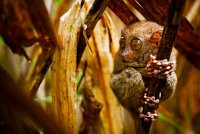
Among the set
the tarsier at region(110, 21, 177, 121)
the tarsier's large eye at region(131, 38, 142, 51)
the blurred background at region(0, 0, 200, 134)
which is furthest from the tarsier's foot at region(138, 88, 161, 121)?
the tarsier's large eye at region(131, 38, 142, 51)

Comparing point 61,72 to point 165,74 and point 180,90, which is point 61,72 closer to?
point 165,74

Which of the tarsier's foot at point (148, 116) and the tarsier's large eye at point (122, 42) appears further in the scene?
the tarsier's large eye at point (122, 42)

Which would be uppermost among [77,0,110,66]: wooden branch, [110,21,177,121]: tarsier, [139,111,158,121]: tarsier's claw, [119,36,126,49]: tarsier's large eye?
[77,0,110,66]: wooden branch

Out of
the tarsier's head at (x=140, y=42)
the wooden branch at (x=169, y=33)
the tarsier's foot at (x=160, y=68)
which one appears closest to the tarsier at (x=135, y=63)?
the tarsier's head at (x=140, y=42)

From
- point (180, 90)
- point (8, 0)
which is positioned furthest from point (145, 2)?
point (180, 90)

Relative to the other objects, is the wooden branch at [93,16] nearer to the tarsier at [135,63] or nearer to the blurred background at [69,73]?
the blurred background at [69,73]

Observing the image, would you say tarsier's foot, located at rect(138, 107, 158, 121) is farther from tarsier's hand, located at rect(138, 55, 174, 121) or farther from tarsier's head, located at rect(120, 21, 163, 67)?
tarsier's head, located at rect(120, 21, 163, 67)

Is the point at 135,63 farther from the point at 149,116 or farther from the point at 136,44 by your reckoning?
the point at 149,116

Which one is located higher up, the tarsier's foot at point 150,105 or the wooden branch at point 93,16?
the wooden branch at point 93,16

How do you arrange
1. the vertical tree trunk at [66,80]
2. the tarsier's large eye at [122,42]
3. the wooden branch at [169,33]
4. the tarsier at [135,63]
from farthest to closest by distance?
the tarsier's large eye at [122,42] < the tarsier at [135,63] < the vertical tree trunk at [66,80] < the wooden branch at [169,33]
